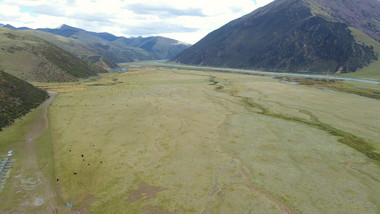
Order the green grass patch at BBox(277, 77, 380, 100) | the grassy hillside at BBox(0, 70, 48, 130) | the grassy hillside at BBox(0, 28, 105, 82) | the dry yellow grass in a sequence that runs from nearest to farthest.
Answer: the dry yellow grass, the grassy hillside at BBox(0, 70, 48, 130), the green grass patch at BBox(277, 77, 380, 100), the grassy hillside at BBox(0, 28, 105, 82)

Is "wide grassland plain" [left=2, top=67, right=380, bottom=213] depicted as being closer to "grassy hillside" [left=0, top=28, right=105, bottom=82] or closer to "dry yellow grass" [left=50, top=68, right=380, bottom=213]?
"dry yellow grass" [left=50, top=68, right=380, bottom=213]

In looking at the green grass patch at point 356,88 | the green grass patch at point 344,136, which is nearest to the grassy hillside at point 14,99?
the green grass patch at point 344,136

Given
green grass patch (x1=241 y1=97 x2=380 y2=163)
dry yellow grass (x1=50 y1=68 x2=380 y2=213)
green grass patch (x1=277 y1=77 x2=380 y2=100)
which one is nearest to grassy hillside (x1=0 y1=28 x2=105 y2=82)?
dry yellow grass (x1=50 y1=68 x2=380 y2=213)

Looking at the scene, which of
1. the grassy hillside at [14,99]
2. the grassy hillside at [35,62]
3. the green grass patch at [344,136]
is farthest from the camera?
the grassy hillside at [35,62]

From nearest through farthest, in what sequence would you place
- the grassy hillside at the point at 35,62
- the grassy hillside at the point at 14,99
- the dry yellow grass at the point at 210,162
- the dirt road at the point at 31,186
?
the dirt road at the point at 31,186
the dry yellow grass at the point at 210,162
the grassy hillside at the point at 14,99
the grassy hillside at the point at 35,62

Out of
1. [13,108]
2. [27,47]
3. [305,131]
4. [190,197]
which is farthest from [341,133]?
[27,47]

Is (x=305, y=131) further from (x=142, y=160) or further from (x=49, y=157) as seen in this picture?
(x=49, y=157)

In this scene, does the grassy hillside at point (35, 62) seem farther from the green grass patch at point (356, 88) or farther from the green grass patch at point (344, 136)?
the green grass patch at point (356, 88)
